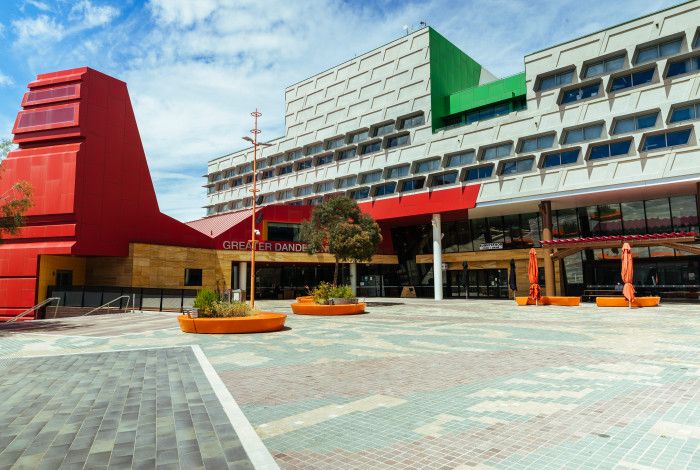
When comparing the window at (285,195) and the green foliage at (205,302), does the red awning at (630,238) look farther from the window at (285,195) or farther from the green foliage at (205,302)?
the window at (285,195)

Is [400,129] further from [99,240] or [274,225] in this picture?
[99,240]

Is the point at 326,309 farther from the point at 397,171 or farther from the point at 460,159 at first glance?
the point at 397,171

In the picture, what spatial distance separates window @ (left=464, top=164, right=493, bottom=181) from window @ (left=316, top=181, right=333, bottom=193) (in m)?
17.8

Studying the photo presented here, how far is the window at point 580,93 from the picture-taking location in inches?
1312

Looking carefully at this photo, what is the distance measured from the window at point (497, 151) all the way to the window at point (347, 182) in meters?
15.3

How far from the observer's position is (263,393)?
24.4 feet

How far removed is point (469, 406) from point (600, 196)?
31.9m

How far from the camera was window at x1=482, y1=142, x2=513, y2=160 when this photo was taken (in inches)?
1433

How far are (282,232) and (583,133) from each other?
92.5ft

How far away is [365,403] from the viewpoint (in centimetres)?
671

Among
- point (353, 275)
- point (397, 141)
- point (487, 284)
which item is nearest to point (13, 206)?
point (353, 275)

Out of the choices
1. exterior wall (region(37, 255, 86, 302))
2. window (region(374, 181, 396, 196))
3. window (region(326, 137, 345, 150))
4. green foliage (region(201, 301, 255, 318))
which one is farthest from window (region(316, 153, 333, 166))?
green foliage (region(201, 301, 255, 318))

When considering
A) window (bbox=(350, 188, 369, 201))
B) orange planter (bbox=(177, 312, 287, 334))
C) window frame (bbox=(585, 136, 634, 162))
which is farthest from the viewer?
window (bbox=(350, 188, 369, 201))

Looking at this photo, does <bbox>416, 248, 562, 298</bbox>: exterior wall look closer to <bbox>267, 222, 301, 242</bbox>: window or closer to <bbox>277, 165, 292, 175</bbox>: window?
<bbox>267, 222, 301, 242</bbox>: window
